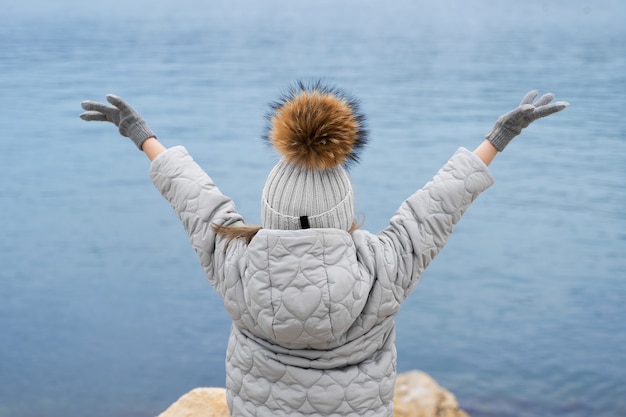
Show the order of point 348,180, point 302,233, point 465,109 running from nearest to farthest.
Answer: point 302,233 < point 348,180 < point 465,109

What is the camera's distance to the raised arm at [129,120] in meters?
1.97

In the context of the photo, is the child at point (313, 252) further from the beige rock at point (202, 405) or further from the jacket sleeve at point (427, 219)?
the beige rock at point (202, 405)

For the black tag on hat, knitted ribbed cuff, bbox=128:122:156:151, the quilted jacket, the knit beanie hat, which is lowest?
the quilted jacket

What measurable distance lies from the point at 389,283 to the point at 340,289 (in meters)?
0.14

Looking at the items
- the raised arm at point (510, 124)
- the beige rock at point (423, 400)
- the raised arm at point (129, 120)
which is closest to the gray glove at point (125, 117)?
the raised arm at point (129, 120)

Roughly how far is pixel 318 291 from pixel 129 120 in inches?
24.9

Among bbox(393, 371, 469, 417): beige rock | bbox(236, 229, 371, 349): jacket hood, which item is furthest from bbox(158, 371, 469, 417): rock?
bbox(236, 229, 371, 349): jacket hood

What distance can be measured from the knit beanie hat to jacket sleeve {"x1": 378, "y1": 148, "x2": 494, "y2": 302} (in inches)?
4.9

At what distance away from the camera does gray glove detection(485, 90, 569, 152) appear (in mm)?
1851

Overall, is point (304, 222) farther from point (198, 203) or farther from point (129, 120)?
point (129, 120)

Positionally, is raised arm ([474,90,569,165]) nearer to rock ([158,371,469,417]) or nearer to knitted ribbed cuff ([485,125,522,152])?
knitted ribbed cuff ([485,125,522,152])

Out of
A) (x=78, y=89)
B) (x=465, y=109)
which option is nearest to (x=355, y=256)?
(x=465, y=109)

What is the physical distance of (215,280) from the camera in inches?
73.1

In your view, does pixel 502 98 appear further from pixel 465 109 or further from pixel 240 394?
pixel 240 394
